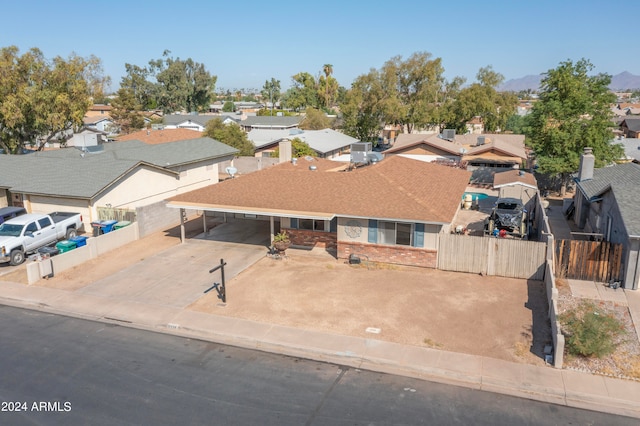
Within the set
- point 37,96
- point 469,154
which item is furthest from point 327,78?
point 37,96

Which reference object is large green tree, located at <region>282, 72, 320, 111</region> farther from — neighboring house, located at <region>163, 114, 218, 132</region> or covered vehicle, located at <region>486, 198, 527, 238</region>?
covered vehicle, located at <region>486, 198, 527, 238</region>

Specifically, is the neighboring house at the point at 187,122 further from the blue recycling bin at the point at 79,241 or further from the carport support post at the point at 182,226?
the blue recycling bin at the point at 79,241

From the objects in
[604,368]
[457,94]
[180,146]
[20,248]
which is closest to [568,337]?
[604,368]

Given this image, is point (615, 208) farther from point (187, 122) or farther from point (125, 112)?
point (187, 122)

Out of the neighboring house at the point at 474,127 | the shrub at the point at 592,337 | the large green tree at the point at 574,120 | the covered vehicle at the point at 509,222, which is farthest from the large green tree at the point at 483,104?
the shrub at the point at 592,337

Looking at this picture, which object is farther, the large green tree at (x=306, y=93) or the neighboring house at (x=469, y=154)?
the large green tree at (x=306, y=93)

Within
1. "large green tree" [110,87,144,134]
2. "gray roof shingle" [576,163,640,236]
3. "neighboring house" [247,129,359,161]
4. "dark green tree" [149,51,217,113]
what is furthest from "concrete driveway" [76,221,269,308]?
"dark green tree" [149,51,217,113]
